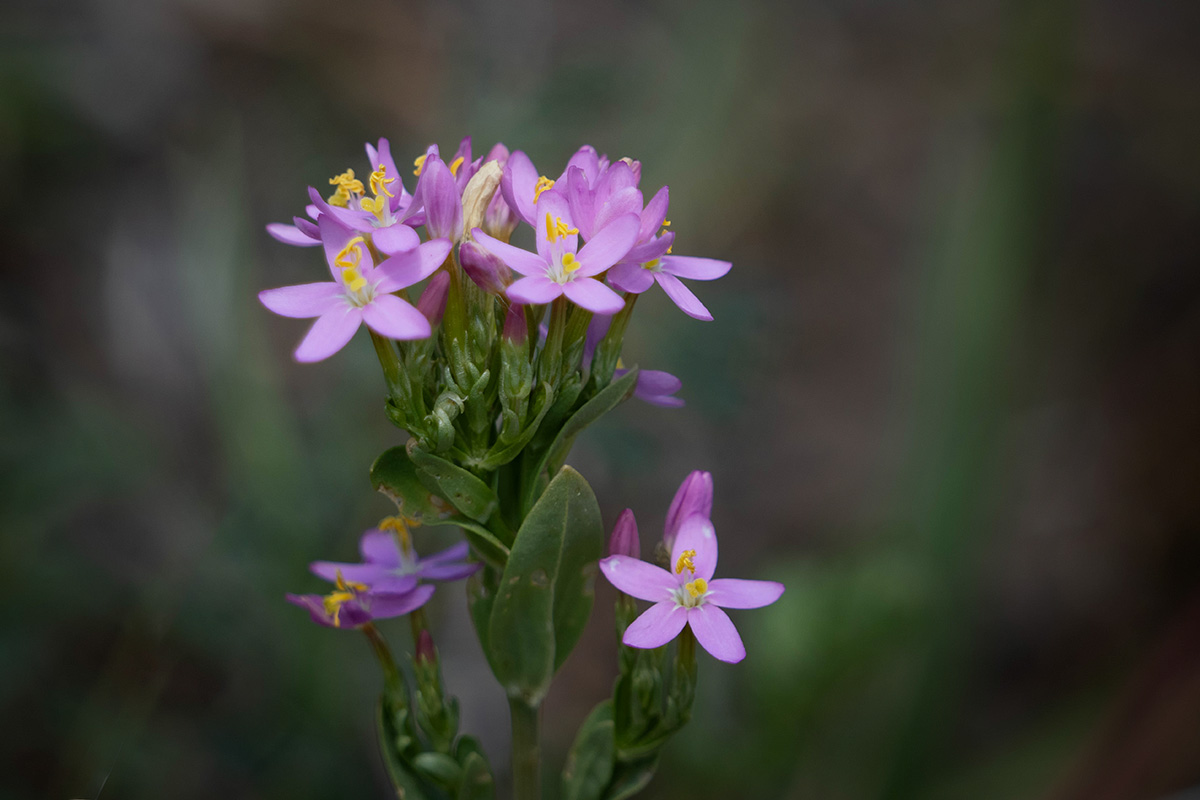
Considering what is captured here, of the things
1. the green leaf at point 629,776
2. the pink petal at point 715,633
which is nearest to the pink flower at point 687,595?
the pink petal at point 715,633

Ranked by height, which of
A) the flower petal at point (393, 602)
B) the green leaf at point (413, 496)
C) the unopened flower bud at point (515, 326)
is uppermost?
the unopened flower bud at point (515, 326)

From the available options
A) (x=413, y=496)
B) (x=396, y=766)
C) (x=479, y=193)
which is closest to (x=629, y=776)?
(x=396, y=766)

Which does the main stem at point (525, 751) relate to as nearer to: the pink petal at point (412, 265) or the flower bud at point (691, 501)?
the flower bud at point (691, 501)

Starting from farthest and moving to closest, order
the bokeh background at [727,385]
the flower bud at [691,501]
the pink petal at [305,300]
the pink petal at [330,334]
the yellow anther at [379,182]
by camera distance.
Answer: the bokeh background at [727,385], the flower bud at [691,501], the yellow anther at [379,182], the pink petal at [305,300], the pink petal at [330,334]

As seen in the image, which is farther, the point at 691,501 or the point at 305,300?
the point at 691,501

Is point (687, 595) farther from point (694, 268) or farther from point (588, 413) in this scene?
point (694, 268)

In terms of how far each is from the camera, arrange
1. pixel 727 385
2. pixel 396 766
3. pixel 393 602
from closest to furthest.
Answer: pixel 393 602 < pixel 396 766 < pixel 727 385
